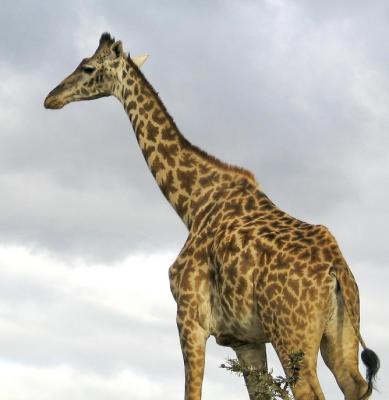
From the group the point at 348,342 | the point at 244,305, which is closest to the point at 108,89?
the point at 244,305

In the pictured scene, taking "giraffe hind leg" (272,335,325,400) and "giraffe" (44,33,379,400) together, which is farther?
"giraffe" (44,33,379,400)

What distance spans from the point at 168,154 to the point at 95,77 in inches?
83.1

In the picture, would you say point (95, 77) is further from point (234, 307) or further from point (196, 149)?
point (234, 307)

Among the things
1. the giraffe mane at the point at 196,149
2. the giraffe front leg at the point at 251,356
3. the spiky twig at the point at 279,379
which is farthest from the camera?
the giraffe mane at the point at 196,149

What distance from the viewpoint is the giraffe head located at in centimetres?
1527

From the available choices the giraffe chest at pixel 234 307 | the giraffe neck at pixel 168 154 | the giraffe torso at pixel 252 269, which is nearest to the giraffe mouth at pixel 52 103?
the giraffe neck at pixel 168 154

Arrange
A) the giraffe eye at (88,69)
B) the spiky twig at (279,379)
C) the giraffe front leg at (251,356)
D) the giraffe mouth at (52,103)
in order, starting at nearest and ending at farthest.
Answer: the spiky twig at (279,379) < the giraffe front leg at (251,356) < the giraffe eye at (88,69) < the giraffe mouth at (52,103)

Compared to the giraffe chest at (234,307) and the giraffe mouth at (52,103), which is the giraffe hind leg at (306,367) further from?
the giraffe mouth at (52,103)

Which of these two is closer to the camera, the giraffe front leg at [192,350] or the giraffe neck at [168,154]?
the giraffe front leg at [192,350]

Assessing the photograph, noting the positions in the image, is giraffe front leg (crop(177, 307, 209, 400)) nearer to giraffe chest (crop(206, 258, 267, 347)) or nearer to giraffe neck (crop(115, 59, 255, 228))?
giraffe chest (crop(206, 258, 267, 347))

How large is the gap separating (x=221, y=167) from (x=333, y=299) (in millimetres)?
3452

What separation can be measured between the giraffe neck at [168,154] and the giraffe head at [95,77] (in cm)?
17

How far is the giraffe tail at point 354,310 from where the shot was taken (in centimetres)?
1162

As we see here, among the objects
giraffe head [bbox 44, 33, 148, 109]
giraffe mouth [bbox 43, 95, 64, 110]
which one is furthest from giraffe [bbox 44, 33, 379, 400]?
giraffe mouth [bbox 43, 95, 64, 110]
